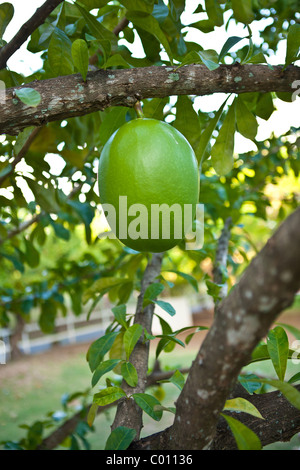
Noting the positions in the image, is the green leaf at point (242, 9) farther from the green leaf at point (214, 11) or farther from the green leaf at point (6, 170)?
the green leaf at point (6, 170)

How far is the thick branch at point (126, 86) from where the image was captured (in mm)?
568

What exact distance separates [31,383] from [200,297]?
6047 millimetres

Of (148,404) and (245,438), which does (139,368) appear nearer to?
(148,404)

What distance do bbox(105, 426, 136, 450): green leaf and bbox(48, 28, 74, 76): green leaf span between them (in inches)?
22.0

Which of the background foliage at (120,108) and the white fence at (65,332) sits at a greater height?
the background foliage at (120,108)

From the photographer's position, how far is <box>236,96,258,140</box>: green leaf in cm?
79

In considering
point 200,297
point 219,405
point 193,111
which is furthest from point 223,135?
point 200,297

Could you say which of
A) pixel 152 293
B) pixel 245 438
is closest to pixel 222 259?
pixel 152 293

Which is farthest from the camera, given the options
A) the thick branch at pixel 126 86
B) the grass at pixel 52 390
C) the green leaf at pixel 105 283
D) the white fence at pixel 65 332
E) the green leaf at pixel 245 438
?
the white fence at pixel 65 332

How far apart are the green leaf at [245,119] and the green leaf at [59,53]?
11.9 inches

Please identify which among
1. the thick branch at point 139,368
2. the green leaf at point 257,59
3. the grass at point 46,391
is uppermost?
the green leaf at point 257,59

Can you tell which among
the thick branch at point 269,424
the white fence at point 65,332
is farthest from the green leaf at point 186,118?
the white fence at point 65,332

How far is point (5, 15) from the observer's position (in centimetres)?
72

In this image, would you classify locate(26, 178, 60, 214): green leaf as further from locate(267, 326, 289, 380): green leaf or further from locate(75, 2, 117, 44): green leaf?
locate(267, 326, 289, 380): green leaf
